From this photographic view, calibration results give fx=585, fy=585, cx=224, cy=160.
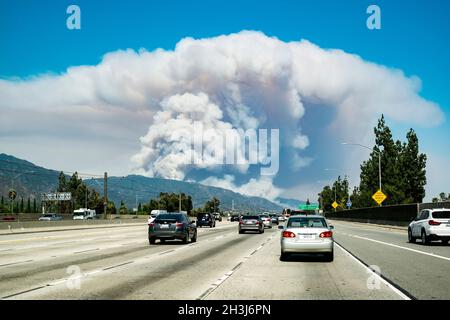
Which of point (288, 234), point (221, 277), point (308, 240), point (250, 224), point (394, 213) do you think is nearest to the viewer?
point (221, 277)

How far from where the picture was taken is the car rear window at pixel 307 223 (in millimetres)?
19509

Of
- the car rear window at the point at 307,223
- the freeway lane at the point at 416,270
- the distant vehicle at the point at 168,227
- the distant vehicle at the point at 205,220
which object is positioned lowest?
the distant vehicle at the point at 205,220

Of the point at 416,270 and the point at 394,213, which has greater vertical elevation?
the point at 394,213

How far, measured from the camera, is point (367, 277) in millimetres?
14570

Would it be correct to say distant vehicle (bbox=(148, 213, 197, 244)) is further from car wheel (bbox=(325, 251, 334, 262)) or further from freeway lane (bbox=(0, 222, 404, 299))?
car wheel (bbox=(325, 251, 334, 262))

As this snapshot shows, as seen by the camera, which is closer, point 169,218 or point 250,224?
point 169,218

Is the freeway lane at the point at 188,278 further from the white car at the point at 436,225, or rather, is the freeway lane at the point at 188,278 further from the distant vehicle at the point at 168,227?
the distant vehicle at the point at 168,227

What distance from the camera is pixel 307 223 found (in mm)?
19688

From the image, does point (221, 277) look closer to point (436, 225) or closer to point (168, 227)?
point (168, 227)

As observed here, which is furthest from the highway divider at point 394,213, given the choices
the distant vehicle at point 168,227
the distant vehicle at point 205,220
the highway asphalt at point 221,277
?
the highway asphalt at point 221,277

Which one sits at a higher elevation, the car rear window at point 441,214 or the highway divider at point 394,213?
the car rear window at point 441,214

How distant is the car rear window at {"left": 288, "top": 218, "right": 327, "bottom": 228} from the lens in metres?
19.5

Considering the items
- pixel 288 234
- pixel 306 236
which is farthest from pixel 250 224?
pixel 306 236
